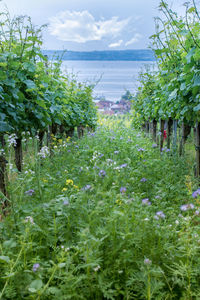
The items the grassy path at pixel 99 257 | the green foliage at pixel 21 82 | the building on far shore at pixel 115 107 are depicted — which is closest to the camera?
the grassy path at pixel 99 257

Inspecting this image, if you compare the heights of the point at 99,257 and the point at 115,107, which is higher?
the point at 99,257

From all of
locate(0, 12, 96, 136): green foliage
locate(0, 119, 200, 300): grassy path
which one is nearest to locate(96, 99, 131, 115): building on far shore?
locate(0, 12, 96, 136): green foliage

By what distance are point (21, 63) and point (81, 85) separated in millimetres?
6516

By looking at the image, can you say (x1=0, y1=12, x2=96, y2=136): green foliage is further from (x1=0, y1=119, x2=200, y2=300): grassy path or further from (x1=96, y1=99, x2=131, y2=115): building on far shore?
(x1=96, y1=99, x2=131, y2=115): building on far shore

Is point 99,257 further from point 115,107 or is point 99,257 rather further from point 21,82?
point 115,107

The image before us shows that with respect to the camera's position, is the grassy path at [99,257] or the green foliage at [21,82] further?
the green foliage at [21,82]

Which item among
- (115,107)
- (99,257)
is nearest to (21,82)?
(99,257)

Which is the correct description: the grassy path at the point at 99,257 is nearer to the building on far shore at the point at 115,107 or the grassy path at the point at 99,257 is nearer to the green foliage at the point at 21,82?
the green foliage at the point at 21,82

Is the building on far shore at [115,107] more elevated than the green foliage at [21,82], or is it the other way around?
the green foliage at [21,82]

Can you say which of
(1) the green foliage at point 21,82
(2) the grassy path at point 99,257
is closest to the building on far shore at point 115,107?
(1) the green foliage at point 21,82

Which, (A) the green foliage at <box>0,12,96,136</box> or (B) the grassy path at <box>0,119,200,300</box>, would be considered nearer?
(B) the grassy path at <box>0,119,200,300</box>

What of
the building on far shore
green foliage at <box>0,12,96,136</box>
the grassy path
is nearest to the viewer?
the grassy path

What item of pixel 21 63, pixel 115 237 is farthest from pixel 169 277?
pixel 21 63

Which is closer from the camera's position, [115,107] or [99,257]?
[99,257]
